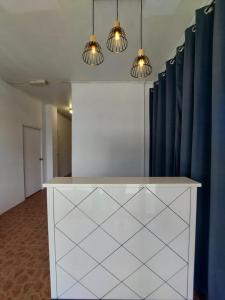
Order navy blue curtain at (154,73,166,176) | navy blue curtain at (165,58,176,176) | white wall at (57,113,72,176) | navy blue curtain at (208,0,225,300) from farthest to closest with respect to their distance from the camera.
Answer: white wall at (57,113,72,176) < navy blue curtain at (154,73,166,176) < navy blue curtain at (165,58,176,176) < navy blue curtain at (208,0,225,300)

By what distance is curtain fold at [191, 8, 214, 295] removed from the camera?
1.47 meters

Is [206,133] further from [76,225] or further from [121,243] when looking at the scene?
[76,225]

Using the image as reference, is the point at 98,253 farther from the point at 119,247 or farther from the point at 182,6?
the point at 182,6

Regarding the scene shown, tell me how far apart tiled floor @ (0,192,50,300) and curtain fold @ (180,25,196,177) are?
175 centimetres

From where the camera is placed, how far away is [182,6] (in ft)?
5.54

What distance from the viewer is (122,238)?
141cm

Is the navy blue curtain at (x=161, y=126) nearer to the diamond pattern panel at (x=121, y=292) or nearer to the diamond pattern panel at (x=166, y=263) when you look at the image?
the diamond pattern panel at (x=166, y=263)

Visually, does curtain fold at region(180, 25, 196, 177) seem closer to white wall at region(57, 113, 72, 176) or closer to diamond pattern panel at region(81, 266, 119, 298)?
diamond pattern panel at region(81, 266, 119, 298)

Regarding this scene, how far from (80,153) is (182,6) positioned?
2.63m

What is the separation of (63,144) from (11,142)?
329 cm

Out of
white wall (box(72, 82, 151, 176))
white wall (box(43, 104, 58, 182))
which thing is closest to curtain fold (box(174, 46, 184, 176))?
white wall (box(72, 82, 151, 176))

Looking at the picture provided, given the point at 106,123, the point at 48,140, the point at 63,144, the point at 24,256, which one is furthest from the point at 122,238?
the point at 63,144

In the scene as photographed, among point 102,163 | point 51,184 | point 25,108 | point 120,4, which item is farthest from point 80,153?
point 120,4

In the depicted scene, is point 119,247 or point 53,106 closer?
point 119,247
